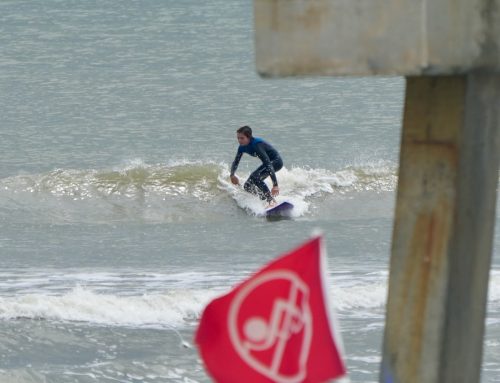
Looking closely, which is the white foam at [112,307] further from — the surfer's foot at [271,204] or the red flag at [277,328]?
the red flag at [277,328]

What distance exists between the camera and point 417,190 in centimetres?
563

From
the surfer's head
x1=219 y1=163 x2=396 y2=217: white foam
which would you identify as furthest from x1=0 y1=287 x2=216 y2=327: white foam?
x1=219 y1=163 x2=396 y2=217: white foam

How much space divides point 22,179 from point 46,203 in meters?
1.55

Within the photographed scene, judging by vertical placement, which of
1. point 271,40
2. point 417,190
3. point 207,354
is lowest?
point 207,354

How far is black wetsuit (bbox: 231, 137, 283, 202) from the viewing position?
20.8 m

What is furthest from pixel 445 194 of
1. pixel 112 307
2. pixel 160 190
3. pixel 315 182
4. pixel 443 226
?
pixel 160 190

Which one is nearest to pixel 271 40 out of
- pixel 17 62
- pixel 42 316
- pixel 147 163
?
pixel 42 316

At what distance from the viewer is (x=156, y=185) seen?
946 inches

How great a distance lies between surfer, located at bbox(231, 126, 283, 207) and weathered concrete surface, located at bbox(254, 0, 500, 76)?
1523cm

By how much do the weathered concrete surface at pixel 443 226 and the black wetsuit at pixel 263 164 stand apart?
49.4ft

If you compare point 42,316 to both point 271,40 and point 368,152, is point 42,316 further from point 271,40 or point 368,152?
point 368,152

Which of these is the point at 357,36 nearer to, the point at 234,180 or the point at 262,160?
the point at 262,160

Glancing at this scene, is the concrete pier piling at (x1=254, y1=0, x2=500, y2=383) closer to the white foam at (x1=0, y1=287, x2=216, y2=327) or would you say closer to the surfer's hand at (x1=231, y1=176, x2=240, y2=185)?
the white foam at (x1=0, y1=287, x2=216, y2=327)

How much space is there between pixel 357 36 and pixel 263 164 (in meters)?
16.2
